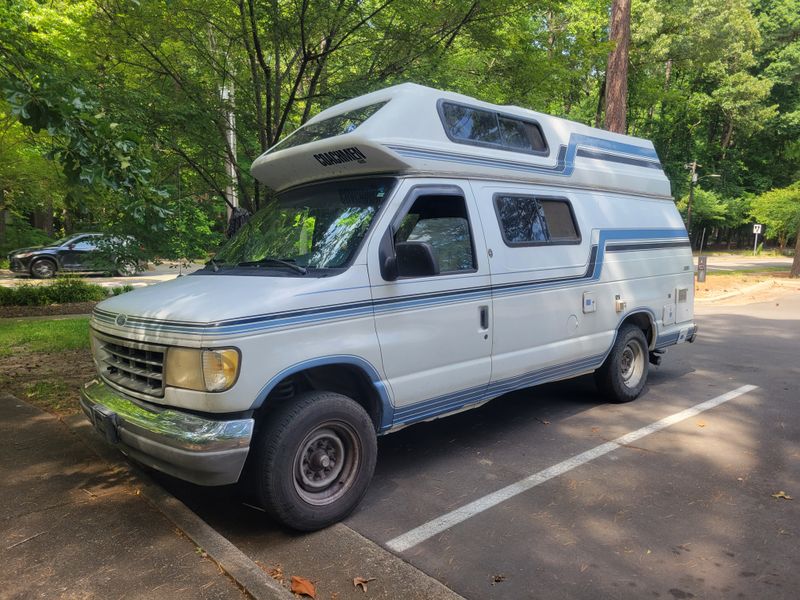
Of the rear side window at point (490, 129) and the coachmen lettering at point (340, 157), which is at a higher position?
the rear side window at point (490, 129)

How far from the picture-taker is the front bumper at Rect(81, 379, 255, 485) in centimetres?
304

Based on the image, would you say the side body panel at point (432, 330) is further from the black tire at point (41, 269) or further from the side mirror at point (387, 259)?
the black tire at point (41, 269)

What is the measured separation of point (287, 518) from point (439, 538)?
0.90m

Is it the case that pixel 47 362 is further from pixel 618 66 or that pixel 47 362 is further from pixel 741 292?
pixel 741 292

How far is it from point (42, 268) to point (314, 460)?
65.7 feet

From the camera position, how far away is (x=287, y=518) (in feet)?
10.8

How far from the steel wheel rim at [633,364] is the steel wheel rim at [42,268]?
778 inches

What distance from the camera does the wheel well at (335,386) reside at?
11.5 ft

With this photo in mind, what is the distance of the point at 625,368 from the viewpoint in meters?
6.21

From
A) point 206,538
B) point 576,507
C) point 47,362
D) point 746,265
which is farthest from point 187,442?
point 746,265

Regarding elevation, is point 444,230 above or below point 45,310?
A: above

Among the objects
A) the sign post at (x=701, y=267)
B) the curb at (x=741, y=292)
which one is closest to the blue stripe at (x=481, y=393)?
the curb at (x=741, y=292)

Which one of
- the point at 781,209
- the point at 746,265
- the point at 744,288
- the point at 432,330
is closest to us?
the point at 432,330

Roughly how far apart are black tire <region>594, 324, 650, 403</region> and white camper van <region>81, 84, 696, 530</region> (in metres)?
0.22
